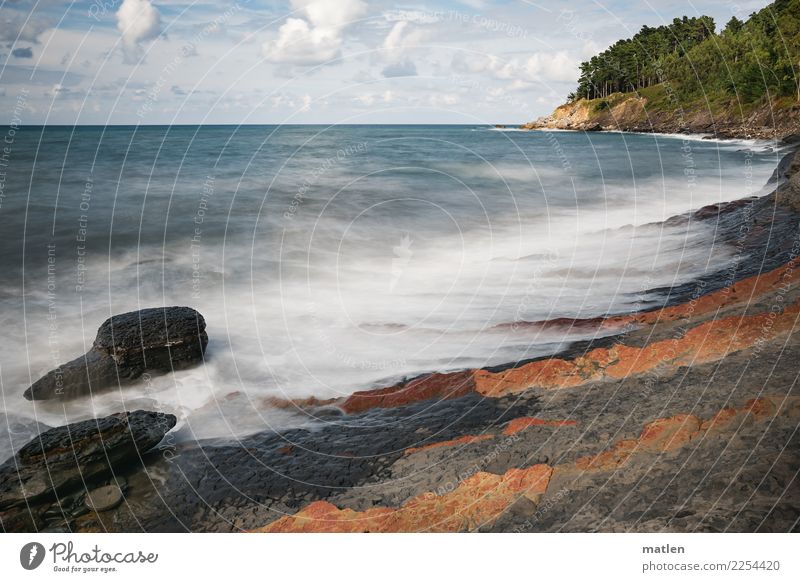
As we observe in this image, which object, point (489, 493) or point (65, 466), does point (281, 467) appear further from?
point (489, 493)

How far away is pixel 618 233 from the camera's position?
19.2 meters

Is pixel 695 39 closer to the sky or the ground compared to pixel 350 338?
closer to the sky

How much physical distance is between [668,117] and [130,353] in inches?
3395

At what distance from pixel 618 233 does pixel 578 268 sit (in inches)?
190

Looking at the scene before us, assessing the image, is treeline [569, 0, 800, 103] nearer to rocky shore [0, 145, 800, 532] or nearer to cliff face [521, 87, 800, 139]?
cliff face [521, 87, 800, 139]

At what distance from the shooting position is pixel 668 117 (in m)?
80.9

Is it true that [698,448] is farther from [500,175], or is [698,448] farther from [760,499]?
[500,175]

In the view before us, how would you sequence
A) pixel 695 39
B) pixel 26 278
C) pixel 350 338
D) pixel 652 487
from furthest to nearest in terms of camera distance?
pixel 695 39 < pixel 26 278 < pixel 350 338 < pixel 652 487

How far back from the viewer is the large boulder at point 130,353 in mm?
9805

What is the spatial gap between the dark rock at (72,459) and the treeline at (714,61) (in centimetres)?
3918

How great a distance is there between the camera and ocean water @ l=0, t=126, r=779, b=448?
10195mm

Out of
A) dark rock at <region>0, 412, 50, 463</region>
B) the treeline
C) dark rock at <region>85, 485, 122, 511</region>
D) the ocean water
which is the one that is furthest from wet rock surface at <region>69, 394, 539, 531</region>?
the treeline

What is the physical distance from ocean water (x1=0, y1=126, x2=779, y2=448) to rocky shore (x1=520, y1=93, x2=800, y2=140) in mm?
20158
